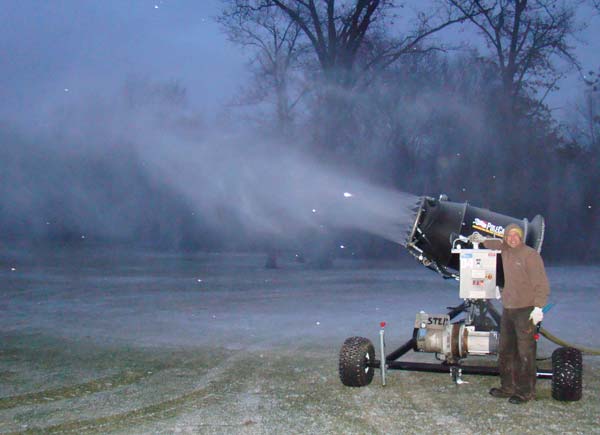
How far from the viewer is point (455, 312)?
27.7ft

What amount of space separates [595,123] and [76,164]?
32360 millimetres

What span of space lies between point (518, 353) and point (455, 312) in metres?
1.43

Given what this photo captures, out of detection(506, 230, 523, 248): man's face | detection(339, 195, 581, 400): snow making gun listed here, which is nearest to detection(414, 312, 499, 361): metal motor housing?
detection(339, 195, 581, 400): snow making gun

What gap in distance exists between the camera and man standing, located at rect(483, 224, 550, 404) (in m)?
6.89

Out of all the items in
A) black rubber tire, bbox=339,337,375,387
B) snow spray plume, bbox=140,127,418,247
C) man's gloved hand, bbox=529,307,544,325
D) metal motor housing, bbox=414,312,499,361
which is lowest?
black rubber tire, bbox=339,337,375,387

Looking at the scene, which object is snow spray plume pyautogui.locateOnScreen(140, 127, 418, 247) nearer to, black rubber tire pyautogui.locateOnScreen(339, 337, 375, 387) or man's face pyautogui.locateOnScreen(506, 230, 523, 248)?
black rubber tire pyautogui.locateOnScreen(339, 337, 375, 387)

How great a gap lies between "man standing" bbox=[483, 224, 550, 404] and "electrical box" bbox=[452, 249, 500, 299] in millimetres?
314

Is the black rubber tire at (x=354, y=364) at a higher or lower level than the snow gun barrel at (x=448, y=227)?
lower

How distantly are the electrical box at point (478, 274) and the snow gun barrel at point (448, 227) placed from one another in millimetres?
501

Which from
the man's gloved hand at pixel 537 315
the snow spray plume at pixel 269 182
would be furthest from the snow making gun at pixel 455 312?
the snow spray plume at pixel 269 182

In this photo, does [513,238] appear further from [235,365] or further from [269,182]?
[269,182]

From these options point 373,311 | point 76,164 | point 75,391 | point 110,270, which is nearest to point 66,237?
point 76,164

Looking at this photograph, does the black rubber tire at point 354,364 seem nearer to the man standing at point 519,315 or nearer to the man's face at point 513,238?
the man standing at point 519,315

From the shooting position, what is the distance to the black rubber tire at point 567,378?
6.80 m
